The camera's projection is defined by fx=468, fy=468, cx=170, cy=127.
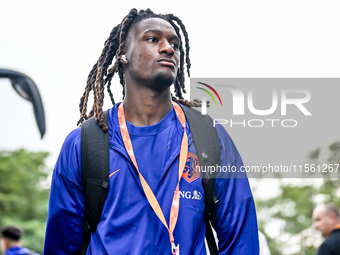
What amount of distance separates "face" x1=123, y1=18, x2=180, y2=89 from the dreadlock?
0.12m

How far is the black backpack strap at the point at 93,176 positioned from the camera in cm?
292

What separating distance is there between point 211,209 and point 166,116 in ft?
2.36

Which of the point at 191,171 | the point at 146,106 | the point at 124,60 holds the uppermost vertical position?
the point at 124,60

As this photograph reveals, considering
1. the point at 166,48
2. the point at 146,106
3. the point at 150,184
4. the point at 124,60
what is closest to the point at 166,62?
the point at 166,48

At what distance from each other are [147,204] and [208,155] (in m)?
0.51

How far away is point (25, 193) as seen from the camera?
32.6 metres

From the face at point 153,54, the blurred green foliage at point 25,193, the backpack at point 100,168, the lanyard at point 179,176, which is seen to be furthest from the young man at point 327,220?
the blurred green foliage at point 25,193

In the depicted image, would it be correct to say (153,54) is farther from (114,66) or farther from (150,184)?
(150,184)

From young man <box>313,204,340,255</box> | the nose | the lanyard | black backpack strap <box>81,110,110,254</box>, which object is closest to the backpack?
black backpack strap <box>81,110,110,254</box>

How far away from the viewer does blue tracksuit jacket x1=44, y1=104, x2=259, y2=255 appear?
2.82m

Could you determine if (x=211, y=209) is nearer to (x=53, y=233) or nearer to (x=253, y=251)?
(x=253, y=251)

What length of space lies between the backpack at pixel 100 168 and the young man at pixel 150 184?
1.6 inches

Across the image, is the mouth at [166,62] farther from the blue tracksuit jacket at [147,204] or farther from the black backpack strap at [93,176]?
the black backpack strap at [93,176]

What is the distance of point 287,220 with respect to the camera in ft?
131
